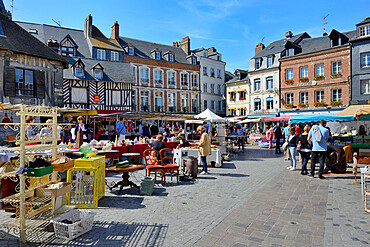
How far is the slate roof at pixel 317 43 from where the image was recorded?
23314mm

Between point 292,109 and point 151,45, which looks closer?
point 292,109

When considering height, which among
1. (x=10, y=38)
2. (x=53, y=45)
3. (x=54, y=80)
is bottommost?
(x=54, y=80)

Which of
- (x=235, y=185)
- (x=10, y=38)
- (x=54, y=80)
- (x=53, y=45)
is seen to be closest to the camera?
(x=235, y=185)

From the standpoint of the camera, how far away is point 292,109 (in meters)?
25.1

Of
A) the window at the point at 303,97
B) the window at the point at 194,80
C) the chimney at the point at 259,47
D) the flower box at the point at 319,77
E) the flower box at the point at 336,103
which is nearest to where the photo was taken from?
the flower box at the point at 336,103

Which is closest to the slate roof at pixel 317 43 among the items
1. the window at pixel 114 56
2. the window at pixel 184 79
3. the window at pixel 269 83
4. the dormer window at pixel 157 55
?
the window at pixel 269 83

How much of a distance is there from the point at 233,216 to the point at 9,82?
12.9 meters

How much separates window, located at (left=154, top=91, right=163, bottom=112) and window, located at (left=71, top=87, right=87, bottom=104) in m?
9.09

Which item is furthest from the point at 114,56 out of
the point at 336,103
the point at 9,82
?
the point at 336,103

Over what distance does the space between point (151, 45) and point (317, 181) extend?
27481 millimetres

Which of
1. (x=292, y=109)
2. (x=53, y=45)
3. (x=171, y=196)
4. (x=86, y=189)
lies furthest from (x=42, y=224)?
(x=292, y=109)

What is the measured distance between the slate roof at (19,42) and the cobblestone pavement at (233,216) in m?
10.5

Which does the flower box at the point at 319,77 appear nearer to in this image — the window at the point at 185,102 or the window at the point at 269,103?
the window at the point at 269,103

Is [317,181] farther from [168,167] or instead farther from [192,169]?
[168,167]
